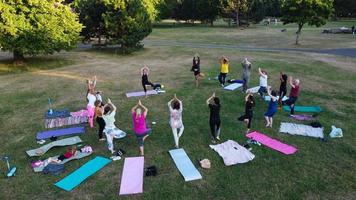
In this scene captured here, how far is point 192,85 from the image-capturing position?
21.7 meters

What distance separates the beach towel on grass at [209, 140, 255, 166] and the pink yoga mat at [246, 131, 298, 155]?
111 centimetres

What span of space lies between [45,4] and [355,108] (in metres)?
25.5

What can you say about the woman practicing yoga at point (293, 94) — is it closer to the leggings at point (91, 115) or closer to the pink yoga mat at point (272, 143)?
the pink yoga mat at point (272, 143)

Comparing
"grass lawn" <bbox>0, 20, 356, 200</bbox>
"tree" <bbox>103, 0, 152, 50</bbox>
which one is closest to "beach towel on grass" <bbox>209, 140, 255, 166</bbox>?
"grass lawn" <bbox>0, 20, 356, 200</bbox>

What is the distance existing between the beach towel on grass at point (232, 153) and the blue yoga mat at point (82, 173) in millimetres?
4361

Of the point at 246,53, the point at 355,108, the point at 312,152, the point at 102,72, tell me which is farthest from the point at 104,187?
the point at 246,53

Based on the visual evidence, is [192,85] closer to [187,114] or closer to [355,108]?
[187,114]

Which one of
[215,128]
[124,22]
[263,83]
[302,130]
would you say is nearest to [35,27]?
[124,22]

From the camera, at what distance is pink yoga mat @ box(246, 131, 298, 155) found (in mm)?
12367

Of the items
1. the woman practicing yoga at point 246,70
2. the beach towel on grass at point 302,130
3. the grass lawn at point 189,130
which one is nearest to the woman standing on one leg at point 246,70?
the woman practicing yoga at point 246,70

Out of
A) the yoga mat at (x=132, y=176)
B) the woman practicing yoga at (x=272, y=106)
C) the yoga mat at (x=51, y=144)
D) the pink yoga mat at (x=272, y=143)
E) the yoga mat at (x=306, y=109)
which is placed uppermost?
the woman practicing yoga at (x=272, y=106)

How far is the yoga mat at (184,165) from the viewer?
1067cm

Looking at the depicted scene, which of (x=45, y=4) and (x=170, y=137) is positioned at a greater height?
(x=45, y=4)

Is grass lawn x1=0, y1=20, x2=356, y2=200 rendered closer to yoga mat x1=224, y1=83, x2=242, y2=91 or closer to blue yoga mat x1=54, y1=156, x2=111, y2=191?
blue yoga mat x1=54, y1=156, x2=111, y2=191
